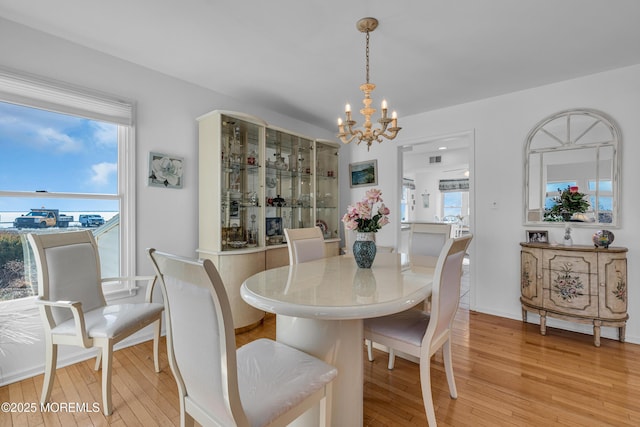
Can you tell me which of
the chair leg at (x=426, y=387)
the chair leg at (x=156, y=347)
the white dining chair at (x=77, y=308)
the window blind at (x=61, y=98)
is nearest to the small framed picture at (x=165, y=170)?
the window blind at (x=61, y=98)

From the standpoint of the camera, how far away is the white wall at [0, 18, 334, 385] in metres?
2.02

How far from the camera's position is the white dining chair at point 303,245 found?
7.64 ft

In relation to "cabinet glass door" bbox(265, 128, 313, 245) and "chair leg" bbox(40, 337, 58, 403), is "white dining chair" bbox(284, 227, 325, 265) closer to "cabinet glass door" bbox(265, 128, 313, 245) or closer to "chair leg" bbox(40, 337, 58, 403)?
"cabinet glass door" bbox(265, 128, 313, 245)

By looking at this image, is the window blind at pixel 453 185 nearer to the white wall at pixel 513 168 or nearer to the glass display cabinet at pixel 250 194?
the white wall at pixel 513 168

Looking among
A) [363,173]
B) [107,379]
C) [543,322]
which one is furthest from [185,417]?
[363,173]

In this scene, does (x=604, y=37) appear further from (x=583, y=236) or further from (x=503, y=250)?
(x=503, y=250)

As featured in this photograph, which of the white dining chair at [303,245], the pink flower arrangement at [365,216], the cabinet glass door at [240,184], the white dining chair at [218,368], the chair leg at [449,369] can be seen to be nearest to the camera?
the white dining chair at [218,368]

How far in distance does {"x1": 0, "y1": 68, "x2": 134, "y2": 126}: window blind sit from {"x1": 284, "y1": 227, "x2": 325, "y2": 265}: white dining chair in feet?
5.74

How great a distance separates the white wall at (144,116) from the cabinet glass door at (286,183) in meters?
0.65

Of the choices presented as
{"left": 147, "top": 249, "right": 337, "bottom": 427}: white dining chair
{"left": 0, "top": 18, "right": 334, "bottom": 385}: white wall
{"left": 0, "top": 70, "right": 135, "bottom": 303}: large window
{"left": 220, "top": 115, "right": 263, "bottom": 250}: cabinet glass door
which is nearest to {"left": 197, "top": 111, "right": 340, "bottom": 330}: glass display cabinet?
{"left": 220, "top": 115, "right": 263, "bottom": 250}: cabinet glass door

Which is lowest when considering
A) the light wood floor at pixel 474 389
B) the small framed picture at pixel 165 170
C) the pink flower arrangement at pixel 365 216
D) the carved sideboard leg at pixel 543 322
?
the light wood floor at pixel 474 389

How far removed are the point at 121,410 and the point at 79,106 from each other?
2.23 metres

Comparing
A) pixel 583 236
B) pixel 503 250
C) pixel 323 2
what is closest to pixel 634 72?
pixel 583 236

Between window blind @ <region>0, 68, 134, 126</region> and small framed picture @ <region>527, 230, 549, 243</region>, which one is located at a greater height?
window blind @ <region>0, 68, 134, 126</region>
